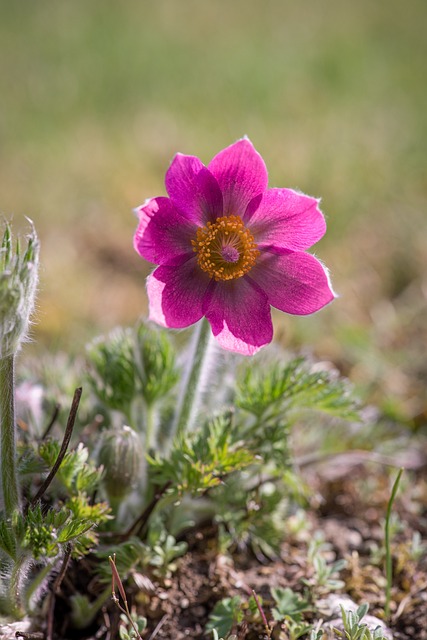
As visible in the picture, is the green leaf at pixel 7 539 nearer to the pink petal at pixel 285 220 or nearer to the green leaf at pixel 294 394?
the green leaf at pixel 294 394

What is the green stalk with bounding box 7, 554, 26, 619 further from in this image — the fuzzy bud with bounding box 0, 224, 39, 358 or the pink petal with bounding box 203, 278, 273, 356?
the pink petal with bounding box 203, 278, 273, 356

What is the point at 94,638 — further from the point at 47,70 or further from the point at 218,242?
the point at 47,70

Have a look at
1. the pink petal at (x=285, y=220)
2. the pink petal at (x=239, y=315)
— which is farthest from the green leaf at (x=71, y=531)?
the pink petal at (x=285, y=220)

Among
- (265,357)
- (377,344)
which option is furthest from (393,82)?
(265,357)

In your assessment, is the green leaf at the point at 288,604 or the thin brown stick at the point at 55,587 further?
the green leaf at the point at 288,604

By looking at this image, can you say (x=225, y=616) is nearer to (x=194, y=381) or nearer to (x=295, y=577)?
(x=295, y=577)

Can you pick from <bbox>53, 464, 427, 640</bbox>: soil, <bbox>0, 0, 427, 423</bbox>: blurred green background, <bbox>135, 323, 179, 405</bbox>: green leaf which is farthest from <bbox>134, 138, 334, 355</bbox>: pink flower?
<bbox>0, 0, 427, 423</bbox>: blurred green background
